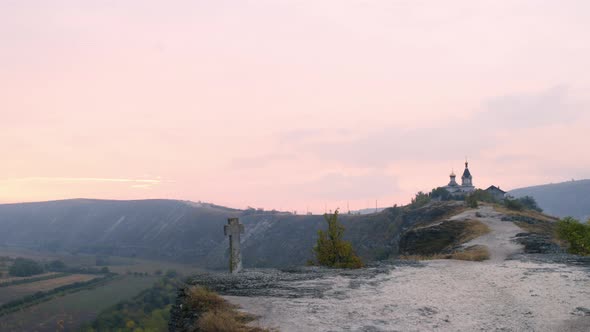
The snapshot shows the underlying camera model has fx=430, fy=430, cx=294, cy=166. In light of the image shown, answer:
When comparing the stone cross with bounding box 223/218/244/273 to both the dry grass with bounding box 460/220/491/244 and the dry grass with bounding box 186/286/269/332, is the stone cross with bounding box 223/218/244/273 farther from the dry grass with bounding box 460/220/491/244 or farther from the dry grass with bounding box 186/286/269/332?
the dry grass with bounding box 460/220/491/244

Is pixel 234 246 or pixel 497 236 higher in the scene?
pixel 234 246

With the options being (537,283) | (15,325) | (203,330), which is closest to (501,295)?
(537,283)

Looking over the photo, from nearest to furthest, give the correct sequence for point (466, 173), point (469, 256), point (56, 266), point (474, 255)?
point (469, 256)
point (474, 255)
point (466, 173)
point (56, 266)

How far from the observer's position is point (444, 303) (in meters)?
11.8

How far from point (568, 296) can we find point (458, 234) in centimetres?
2552

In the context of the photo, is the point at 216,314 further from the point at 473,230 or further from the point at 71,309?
the point at 71,309

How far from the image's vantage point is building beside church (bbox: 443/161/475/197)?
295 feet

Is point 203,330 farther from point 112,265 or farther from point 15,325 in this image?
point 112,265

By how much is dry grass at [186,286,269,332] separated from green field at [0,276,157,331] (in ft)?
181

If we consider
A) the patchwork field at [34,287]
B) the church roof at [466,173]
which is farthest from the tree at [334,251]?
the patchwork field at [34,287]

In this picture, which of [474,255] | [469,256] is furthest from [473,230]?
[469,256]

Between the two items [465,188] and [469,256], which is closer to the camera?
[469,256]

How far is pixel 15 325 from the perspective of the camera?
233ft

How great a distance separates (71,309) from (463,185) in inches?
3259
